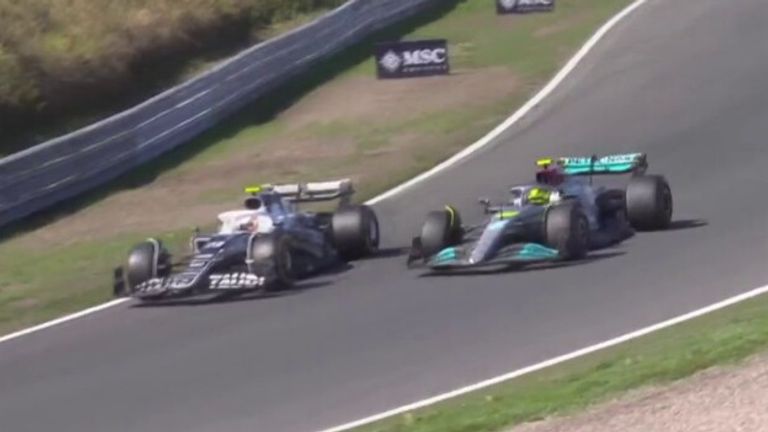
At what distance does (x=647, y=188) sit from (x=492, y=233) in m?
1.88

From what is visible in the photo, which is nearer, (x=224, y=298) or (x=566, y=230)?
(x=566, y=230)

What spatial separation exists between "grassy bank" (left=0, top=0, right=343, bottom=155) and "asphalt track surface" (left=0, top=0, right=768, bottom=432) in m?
6.62

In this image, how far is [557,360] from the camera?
43.1 ft

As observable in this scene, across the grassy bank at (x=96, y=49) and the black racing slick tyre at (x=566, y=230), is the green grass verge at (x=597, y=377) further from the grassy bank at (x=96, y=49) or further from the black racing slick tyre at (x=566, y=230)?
the grassy bank at (x=96, y=49)

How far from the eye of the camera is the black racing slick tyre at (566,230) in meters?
17.0

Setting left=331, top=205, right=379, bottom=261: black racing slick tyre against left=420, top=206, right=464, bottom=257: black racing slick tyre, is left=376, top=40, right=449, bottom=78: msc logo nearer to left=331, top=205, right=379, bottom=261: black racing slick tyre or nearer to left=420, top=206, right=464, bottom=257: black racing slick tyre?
left=331, top=205, right=379, bottom=261: black racing slick tyre

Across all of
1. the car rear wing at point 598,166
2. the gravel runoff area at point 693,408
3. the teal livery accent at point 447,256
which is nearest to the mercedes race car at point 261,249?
the teal livery accent at point 447,256

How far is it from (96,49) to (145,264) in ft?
37.2

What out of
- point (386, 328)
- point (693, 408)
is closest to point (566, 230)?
point (386, 328)

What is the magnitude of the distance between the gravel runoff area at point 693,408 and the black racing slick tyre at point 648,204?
7.81 metres

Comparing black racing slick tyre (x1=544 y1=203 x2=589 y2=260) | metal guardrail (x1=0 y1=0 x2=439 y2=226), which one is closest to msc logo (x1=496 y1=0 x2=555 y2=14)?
metal guardrail (x1=0 y1=0 x2=439 y2=226)

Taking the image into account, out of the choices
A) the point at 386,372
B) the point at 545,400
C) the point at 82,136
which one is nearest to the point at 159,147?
the point at 82,136

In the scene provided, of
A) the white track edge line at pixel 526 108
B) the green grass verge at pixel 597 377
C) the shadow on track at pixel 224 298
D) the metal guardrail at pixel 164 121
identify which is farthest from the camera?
the white track edge line at pixel 526 108

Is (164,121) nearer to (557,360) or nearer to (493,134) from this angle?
(493,134)
